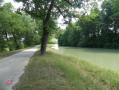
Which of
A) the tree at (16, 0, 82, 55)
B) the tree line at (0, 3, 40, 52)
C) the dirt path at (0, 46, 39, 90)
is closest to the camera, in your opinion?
the dirt path at (0, 46, 39, 90)

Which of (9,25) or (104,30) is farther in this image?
(104,30)

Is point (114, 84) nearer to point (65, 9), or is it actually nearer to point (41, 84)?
point (41, 84)

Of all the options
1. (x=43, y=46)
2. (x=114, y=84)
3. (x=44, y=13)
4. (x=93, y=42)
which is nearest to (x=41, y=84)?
(x=114, y=84)

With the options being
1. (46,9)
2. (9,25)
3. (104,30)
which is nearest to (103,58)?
(46,9)

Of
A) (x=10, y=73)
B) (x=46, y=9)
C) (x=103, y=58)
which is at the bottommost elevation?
(x=103, y=58)

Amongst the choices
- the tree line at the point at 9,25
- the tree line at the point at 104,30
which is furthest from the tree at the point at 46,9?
the tree line at the point at 104,30

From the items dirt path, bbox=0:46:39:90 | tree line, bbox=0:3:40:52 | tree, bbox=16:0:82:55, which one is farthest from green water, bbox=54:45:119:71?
tree line, bbox=0:3:40:52

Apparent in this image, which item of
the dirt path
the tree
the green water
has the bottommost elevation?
the green water

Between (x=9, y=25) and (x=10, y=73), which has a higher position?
(x=9, y=25)

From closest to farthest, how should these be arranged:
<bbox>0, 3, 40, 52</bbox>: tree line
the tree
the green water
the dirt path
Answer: the dirt path → the green water → the tree → <bbox>0, 3, 40, 52</bbox>: tree line

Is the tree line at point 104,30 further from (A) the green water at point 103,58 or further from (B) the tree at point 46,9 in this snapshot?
(B) the tree at point 46,9

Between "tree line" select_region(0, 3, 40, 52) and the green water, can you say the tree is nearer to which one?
"tree line" select_region(0, 3, 40, 52)

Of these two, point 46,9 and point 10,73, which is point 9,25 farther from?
point 10,73

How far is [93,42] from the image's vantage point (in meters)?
41.8
